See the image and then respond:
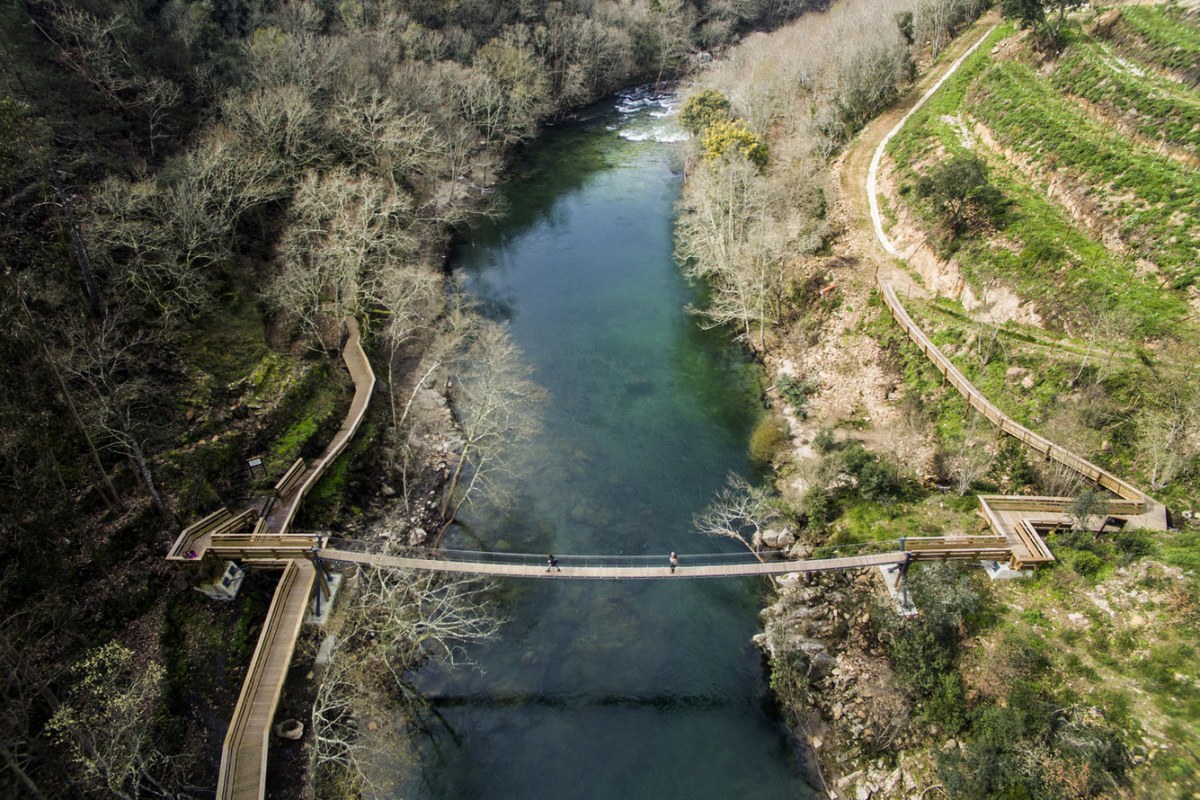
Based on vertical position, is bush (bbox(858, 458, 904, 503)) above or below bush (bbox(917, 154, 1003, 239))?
below

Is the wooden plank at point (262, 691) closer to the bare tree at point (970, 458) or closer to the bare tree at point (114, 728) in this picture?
the bare tree at point (114, 728)

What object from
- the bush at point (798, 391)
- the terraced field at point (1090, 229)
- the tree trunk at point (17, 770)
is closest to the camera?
the tree trunk at point (17, 770)

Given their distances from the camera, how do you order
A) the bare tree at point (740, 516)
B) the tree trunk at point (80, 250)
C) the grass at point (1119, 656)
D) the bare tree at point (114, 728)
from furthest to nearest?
the bare tree at point (740, 516) < the tree trunk at point (80, 250) < the grass at point (1119, 656) < the bare tree at point (114, 728)

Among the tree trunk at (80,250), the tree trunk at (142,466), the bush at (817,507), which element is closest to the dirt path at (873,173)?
the bush at (817,507)

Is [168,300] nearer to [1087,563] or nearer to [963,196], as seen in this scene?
[1087,563]

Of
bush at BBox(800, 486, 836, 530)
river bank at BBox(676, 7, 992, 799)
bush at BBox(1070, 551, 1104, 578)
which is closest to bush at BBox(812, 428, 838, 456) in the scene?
river bank at BBox(676, 7, 992, 799)

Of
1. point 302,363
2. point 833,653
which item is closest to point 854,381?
point 833,653

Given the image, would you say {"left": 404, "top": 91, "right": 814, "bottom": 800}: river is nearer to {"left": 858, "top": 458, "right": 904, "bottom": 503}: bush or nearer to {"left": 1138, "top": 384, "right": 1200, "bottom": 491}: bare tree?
{"left": 858, "top": 458, "right": 904, "bottom": 503}: bush
